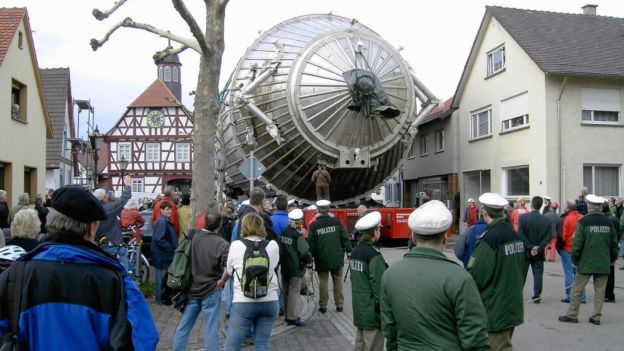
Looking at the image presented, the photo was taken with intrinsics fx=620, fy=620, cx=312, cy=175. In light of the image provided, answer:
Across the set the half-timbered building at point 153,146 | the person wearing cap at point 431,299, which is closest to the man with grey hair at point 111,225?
the person wearing cap at point 431,299

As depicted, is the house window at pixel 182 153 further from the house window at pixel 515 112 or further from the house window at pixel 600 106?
the house window at pixel 600 106

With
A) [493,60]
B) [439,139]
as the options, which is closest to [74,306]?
[493,60]

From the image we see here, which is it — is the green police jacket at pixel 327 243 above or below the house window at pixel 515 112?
below

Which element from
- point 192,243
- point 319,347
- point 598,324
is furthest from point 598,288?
point 192,243

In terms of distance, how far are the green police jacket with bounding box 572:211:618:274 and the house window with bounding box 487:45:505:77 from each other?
1470cm

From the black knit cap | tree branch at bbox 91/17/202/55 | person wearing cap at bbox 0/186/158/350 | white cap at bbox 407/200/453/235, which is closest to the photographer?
person wearing cap at bbox 0/186/158/350

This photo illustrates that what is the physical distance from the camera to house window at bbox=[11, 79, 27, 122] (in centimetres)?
2012

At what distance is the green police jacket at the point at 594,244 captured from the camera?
325 inches

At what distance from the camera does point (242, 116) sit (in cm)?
1595

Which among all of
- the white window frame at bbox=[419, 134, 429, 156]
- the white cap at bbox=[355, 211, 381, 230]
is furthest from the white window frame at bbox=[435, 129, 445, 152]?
the white cap at bbox=[355, 211, 381, 230]

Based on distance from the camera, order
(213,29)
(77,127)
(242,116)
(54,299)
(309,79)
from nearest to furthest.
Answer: (54,299), (213,29), (309,79), (242,116), (77,127)

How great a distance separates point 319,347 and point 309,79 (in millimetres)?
8864

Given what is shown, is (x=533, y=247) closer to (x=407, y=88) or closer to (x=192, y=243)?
(x=192, y=243)

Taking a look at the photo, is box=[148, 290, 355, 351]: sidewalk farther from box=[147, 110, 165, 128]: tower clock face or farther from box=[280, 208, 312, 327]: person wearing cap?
box=[147, 110, 165, 128]: tower clock face
